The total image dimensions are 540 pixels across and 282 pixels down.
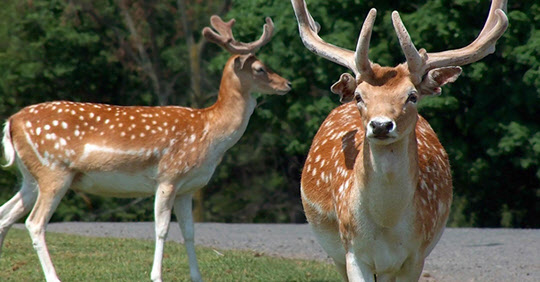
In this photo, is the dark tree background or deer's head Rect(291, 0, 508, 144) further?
the dark tree background

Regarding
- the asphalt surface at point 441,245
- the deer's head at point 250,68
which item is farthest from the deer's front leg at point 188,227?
the asphalt surface at point 441,245

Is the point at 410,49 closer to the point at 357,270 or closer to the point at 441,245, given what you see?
the point at 357,270

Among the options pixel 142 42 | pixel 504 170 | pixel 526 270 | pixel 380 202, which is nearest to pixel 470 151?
pixel 504 170

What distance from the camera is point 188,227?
30.2ft

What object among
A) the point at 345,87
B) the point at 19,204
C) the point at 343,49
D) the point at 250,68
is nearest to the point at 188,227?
the point at 19,204

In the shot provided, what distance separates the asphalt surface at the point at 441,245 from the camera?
9.93 meters

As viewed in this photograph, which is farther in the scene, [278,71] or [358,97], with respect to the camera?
[278,71]

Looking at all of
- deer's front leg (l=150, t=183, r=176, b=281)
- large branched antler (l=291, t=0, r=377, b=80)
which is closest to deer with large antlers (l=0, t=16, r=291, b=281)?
deer's front leg (l=150, t=183, r=176, b=281)

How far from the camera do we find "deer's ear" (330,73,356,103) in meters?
5.54

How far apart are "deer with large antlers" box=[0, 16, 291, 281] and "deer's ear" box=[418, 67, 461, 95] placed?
3.73 meters

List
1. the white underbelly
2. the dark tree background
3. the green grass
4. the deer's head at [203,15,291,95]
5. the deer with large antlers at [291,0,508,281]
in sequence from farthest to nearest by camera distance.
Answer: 1. the dark tree background
2. the deer's head at [203,15,291,95]
3. the green grass
4. the white underbelly
5. the deer with large antlers at [291,0,508,281]

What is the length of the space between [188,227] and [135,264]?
100cm

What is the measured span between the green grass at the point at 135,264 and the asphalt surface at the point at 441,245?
0.93 meters

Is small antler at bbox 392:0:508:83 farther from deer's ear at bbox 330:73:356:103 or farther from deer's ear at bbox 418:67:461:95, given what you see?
deer's ear at bbox 330:73:356:103
